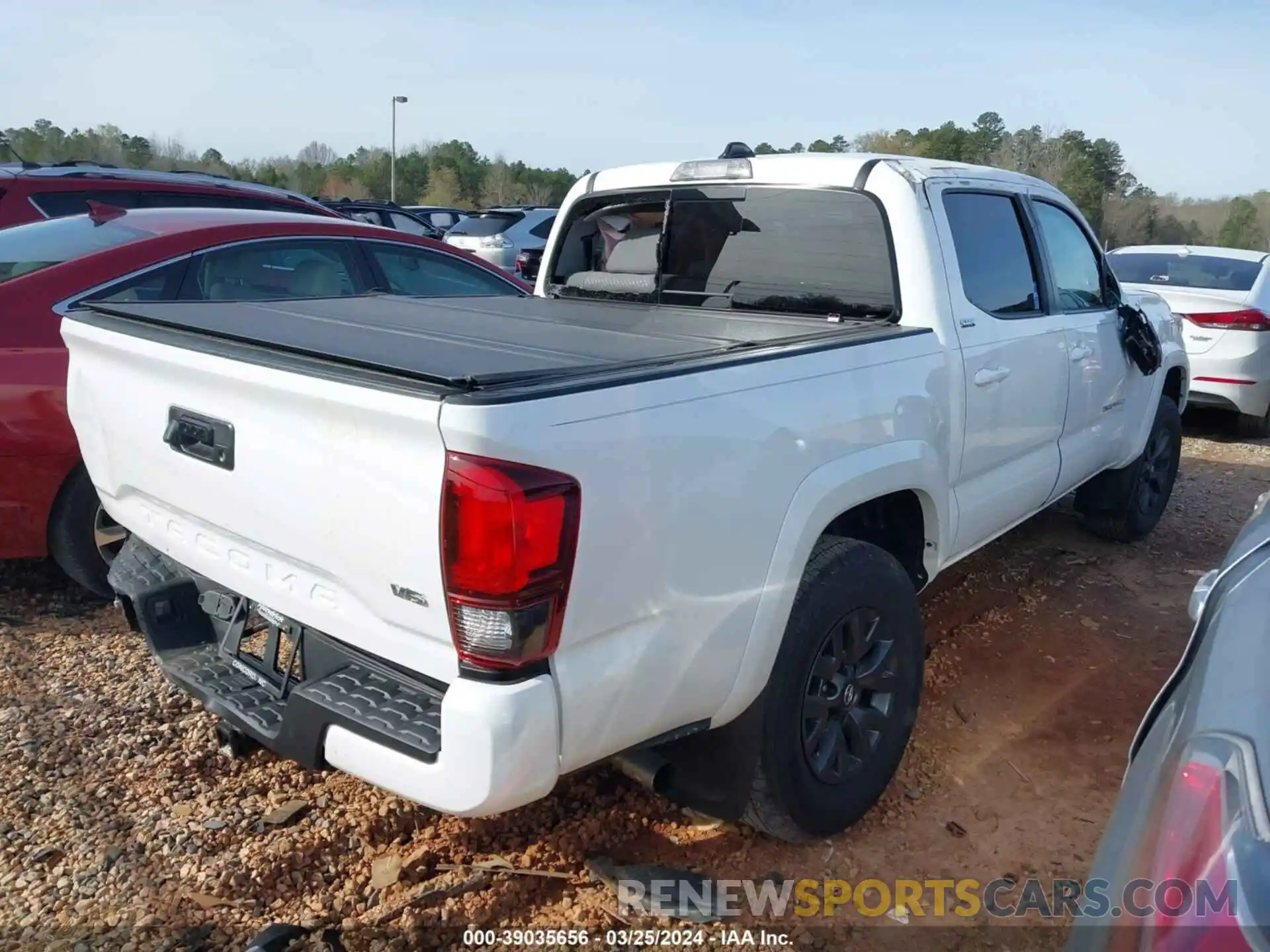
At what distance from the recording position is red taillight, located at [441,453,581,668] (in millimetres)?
1867

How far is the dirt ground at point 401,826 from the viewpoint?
2.57 m

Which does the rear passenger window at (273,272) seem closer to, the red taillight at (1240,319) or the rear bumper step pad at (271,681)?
the rear bumper step pad at (271,681)

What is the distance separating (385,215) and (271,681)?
13818 millimetres

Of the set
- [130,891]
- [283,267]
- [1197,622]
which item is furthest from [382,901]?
[283,267]

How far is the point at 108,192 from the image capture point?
616 centimetres

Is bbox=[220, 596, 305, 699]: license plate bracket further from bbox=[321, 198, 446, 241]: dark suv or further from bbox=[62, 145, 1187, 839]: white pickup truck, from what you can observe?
bbox=[321, 198, 446, 241]: dark suv

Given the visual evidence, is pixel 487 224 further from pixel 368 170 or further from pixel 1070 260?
pixel 368 170

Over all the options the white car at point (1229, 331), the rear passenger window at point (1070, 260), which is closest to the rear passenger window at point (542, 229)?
the white car at point (1229, 331)

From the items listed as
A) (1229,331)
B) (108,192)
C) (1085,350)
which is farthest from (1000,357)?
(1229,331)

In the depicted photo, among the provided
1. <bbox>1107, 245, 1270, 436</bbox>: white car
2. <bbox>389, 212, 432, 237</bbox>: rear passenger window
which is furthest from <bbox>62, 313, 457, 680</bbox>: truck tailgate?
<bbox>389, 212, 432, 237</bbox>: rear passenger window

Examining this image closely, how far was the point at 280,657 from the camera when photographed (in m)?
2.65

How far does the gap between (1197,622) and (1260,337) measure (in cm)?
731

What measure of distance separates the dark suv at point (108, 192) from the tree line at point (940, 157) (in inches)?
976

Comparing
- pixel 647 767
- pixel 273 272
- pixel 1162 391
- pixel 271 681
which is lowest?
pixel 647 767
